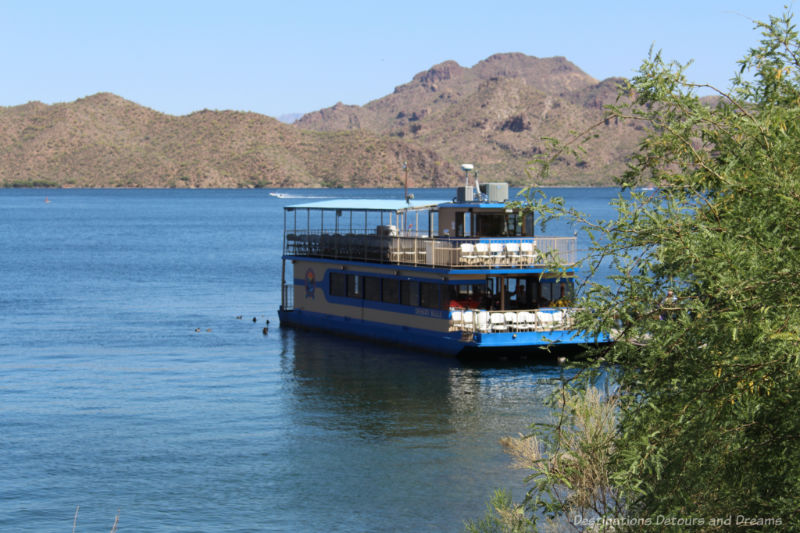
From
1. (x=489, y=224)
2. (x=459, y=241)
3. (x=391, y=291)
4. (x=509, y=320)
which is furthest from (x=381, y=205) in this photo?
(x=509, y=320)

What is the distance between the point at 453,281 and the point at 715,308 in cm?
2949

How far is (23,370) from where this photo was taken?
139 feet

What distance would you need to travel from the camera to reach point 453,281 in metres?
40.4

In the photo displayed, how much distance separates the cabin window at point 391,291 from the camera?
43812 millimetres

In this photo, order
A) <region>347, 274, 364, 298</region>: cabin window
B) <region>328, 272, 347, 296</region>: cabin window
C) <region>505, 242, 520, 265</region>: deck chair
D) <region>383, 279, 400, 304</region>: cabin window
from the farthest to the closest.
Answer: <region>328, 272, 347, 296</region>: cabin window, <region>347, 274, 364, 298</region>: cabin window, <region>383, 279, 400, 304</region>: cabin window, <region>505, 242, 520, 265</region>: deck chair

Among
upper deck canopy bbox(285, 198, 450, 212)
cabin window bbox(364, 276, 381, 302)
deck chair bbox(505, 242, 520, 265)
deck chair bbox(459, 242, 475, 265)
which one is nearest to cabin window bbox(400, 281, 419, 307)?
cabin window bbox(364, 276, 381, 302)

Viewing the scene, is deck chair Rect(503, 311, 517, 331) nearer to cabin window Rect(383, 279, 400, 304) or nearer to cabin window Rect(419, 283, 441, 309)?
cabin window Rect(419, 283, 441, 309)

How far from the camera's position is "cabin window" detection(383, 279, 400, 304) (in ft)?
144

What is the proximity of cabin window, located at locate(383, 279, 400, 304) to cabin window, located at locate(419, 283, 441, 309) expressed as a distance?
5.35 feet

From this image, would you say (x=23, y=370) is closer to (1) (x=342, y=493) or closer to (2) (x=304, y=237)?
(2) (x=304, y=237)

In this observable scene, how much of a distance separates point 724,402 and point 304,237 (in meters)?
41.1

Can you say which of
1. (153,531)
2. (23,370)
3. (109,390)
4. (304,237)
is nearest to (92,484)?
(153,531)

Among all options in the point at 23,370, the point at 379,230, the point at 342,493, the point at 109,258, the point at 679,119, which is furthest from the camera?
the point at 109,258

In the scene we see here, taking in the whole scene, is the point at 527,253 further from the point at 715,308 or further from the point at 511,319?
the point at 715,308
